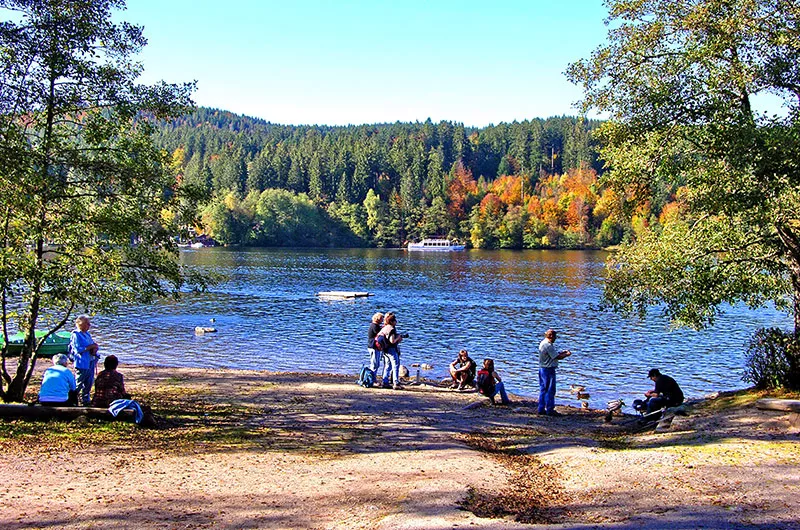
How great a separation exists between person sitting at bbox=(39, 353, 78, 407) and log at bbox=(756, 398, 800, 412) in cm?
1477

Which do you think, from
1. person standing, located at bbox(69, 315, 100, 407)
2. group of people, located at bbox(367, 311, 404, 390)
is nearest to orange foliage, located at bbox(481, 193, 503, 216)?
group of people, located at bbox(367, 311, 404, 390)

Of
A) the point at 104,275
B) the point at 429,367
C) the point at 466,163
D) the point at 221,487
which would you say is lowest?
the point at 429,367

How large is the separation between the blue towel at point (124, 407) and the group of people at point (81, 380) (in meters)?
0.53

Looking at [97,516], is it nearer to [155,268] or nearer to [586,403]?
[155,268]

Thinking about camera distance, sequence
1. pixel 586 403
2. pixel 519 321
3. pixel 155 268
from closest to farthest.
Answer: pixel 155 268
pixel 586 403
pixel 519 321

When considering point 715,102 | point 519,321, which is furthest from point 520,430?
point 519,321

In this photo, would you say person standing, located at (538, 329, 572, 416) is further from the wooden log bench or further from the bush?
the wooden log bench

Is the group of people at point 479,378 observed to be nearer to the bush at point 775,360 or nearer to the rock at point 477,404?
the rock at point 477,404

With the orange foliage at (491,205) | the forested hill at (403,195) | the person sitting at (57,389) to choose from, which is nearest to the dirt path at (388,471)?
the person sitting at (57,389)

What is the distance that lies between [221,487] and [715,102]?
44.2ft

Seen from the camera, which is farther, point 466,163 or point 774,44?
point 466,163

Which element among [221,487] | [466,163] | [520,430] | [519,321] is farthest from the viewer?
[466,163]

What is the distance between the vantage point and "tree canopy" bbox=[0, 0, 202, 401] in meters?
13.0

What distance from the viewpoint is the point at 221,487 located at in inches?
375
